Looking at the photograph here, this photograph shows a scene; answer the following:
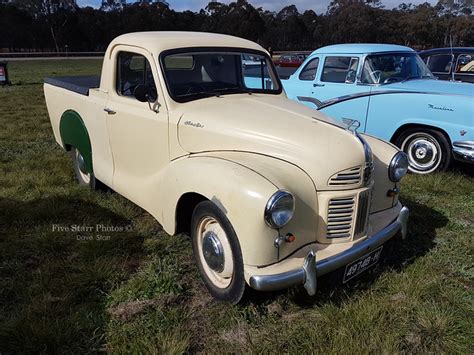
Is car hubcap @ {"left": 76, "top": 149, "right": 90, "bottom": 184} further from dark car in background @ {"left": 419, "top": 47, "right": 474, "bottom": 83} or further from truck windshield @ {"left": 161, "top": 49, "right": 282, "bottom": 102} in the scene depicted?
dark car in background @ {"left": 419, "top": 47, "right": 474, "bottom": 83}

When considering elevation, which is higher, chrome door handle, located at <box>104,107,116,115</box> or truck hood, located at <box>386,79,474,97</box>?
truck hood, located at <box>386,79,474,97</box>

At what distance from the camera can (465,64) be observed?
26.0ft

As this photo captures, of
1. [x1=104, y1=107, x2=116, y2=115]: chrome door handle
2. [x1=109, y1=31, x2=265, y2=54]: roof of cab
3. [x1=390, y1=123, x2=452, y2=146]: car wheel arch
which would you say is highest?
[x1=109, y1=31, x2=265, y2=54]: roof of cab

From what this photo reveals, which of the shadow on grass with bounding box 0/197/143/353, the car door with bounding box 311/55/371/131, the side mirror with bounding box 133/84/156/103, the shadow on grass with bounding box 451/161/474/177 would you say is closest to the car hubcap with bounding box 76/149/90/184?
the shadow on grass with bounding box 0/197/143/353

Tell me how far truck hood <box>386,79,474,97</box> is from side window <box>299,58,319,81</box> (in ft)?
4.00

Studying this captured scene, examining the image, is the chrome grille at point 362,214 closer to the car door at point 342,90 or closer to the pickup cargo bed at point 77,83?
the pickup cargo bed at point 77,83

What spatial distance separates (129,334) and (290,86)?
5332 mm

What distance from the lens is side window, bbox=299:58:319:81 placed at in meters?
6.77

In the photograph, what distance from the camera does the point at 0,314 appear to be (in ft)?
8.95

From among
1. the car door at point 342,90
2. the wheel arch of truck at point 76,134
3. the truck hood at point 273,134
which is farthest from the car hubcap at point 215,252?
the car door at point 342,90

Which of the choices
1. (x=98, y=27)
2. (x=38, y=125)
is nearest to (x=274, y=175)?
(x=38, y=125)

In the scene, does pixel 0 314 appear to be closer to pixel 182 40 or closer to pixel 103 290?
pixel 103 290

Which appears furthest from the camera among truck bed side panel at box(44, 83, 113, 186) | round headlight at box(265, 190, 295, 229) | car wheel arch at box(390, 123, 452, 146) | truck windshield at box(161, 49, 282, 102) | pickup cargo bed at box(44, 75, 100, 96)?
car wheel arch at box(390, 123, 452, 146)

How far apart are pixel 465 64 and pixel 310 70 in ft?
11.0
